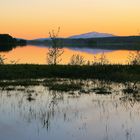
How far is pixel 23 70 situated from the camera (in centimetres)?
2506

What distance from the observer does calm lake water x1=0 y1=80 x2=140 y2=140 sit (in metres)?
10.1

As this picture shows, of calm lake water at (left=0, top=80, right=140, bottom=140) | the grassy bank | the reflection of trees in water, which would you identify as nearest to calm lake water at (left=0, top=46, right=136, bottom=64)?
the grassy bank

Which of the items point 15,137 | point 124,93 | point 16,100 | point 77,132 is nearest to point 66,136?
point 77,132

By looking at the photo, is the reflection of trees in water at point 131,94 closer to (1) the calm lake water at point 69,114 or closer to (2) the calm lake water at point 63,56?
(1) the calm lake water at point 69,114

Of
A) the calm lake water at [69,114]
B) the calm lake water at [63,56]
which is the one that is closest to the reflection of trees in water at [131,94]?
the calm lake water at [69,114]

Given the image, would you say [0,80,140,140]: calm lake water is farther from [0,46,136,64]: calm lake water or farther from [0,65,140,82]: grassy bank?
[0,46,136,64]: calm lake water

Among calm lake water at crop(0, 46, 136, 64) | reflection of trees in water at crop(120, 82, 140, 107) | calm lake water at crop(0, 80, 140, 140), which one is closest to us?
calm lake water at crop(0, 80, 140, 140)

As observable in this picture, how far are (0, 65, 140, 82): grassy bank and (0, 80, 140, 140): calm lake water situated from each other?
454 centimetres

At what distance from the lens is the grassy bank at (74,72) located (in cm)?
2286

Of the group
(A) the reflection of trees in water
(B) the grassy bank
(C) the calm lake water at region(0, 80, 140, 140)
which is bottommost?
(C) the calm lake water at region(0, 80, 140, 140)

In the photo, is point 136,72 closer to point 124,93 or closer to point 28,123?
point 124,93

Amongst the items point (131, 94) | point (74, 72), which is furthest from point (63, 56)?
point (131, 94)

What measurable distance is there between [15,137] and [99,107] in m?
4.79

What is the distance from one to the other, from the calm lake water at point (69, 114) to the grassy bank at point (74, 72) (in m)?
4.54
